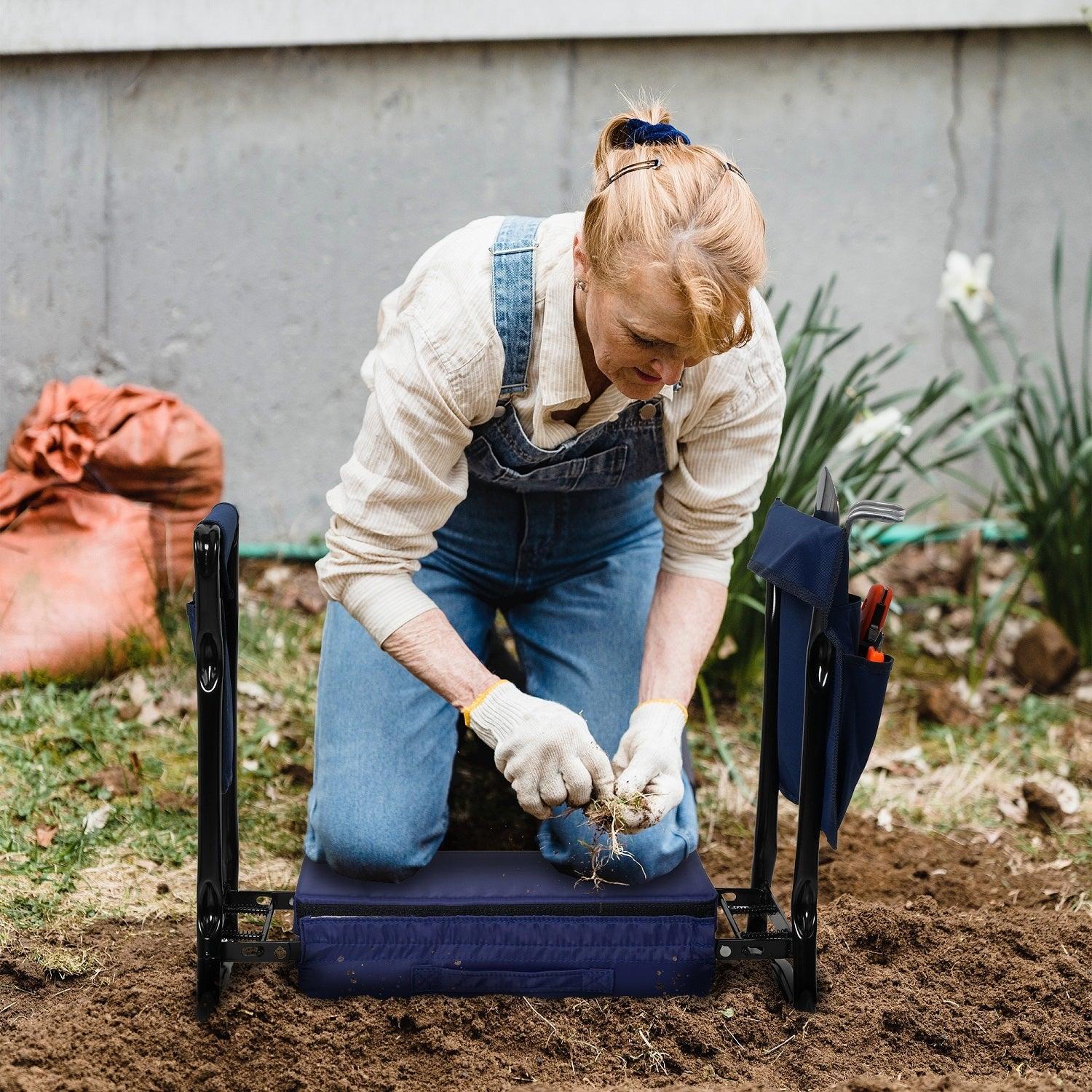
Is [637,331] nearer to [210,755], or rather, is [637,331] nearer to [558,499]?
[558,499]

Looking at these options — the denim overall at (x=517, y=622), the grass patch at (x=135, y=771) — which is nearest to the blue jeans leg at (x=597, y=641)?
the denim overall at (x=517, y=622)

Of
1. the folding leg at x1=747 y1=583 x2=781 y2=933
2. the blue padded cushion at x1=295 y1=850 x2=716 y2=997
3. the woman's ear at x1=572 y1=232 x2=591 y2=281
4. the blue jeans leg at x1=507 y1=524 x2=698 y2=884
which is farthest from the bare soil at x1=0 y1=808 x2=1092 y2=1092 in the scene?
the woman's ear at x1=572 y1=232 x2=591 y2=281

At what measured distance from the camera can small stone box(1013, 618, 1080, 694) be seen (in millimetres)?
2900

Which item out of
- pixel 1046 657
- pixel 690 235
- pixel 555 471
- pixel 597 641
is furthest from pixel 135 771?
pixel 1046 657

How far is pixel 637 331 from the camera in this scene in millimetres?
1525

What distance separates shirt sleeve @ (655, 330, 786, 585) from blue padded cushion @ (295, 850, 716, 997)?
1.70 feet

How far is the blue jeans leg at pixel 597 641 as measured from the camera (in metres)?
1.98

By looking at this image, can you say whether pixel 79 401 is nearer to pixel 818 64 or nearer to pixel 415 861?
pixel 415 861

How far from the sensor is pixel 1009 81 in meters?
3.32

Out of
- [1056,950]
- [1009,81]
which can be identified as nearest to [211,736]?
[1056,950]

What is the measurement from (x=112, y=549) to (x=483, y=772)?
102cm

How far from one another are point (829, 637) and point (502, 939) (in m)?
0.61

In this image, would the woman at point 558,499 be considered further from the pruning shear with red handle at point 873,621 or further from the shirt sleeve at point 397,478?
the pruning shear with red handle at point 873,621

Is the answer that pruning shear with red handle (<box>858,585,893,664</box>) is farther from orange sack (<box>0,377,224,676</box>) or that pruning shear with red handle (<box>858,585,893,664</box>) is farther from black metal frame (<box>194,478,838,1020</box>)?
orange sack (<box>0,377,224,676</box>)
